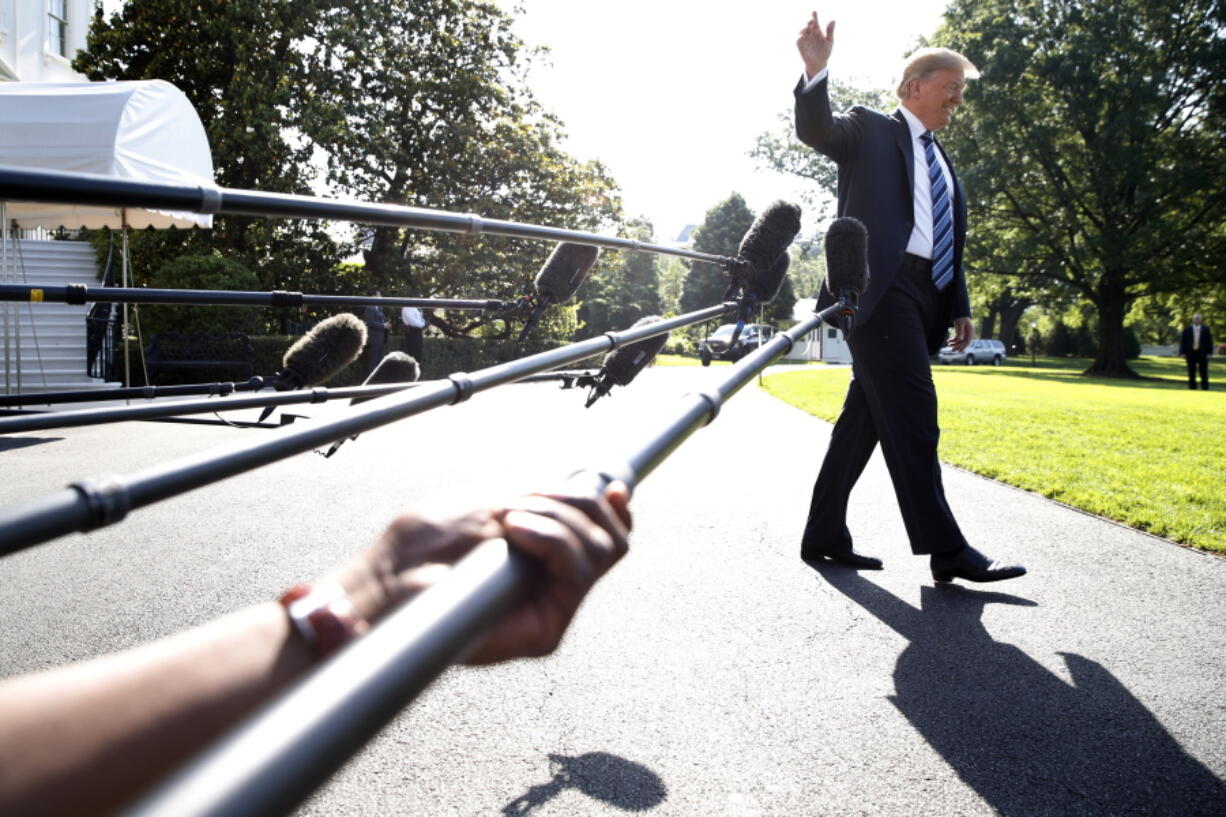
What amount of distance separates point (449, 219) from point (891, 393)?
2713mm

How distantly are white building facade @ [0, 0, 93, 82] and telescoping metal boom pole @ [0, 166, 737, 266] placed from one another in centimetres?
2267

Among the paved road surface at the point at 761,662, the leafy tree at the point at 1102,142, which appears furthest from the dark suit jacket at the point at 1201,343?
the paved road surface at the point at 761,662

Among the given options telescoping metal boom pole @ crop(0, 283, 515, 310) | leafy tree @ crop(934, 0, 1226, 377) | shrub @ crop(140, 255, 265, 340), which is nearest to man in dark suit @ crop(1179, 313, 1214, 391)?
leafy tree @ crop(934, 0, 1226, 377)

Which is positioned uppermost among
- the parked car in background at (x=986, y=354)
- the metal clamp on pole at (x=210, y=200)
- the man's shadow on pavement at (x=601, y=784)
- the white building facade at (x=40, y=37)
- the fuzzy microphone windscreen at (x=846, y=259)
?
the white building facade at (x=40, y=37)

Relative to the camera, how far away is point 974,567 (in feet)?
13.3

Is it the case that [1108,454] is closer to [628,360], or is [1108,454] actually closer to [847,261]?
[628,360]

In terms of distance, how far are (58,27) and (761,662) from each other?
98.1 feet

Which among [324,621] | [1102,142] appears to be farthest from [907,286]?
[1102,142]

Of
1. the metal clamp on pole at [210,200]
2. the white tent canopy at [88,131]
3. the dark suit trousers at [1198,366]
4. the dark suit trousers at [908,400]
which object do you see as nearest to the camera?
the metal clamp on pole at [210,200]

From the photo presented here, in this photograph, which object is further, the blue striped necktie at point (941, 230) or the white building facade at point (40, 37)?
the white building facade at point (40, 37)

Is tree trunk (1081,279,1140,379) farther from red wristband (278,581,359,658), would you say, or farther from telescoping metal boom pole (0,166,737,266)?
red wristband (278,581,359,658)

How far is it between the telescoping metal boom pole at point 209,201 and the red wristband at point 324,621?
0.64 metres

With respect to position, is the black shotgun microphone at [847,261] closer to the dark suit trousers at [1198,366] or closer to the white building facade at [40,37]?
the white building facade at [40,37]

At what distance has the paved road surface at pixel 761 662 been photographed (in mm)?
2311
